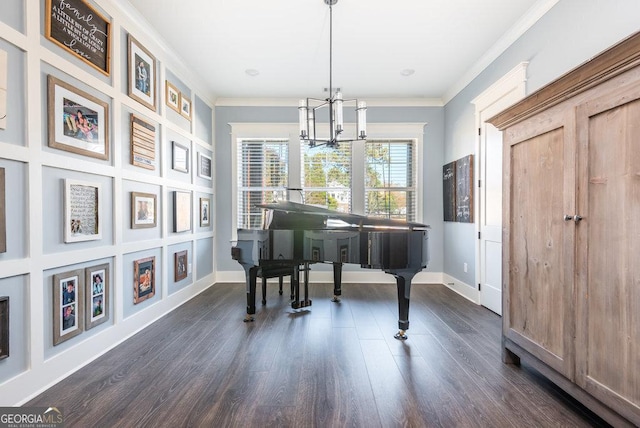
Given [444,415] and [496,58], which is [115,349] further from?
[496,58]

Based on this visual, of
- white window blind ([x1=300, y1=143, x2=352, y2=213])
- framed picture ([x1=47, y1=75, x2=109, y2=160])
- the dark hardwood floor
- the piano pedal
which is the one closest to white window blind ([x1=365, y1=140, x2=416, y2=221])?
white window blind ([x1=300, y1=143, x2=352, y2=213])

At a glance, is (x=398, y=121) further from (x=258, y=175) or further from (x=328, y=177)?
(x=258, y=175)

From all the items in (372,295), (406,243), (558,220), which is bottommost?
(372,295)

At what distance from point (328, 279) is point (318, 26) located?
126 inches

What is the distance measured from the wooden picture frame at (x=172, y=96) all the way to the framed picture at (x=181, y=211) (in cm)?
95

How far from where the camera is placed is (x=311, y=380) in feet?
5.96

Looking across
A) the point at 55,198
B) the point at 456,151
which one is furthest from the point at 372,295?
the point at 55,198

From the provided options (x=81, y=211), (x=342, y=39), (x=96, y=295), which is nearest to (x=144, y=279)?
(x=96, y=295)

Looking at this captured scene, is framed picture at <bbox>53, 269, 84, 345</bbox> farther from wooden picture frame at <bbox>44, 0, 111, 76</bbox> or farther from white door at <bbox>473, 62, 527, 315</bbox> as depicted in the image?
white door at <bbox>473, 62, 527, 315</bbox>

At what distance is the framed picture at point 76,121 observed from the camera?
178cm

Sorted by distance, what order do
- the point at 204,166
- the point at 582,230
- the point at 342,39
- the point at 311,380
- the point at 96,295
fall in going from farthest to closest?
the point at 204,166
the point at 342,39
the point at 96,295
the point at 311,380
the point at 582,230

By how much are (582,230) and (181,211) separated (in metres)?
3.45

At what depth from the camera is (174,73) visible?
326 centimetres
